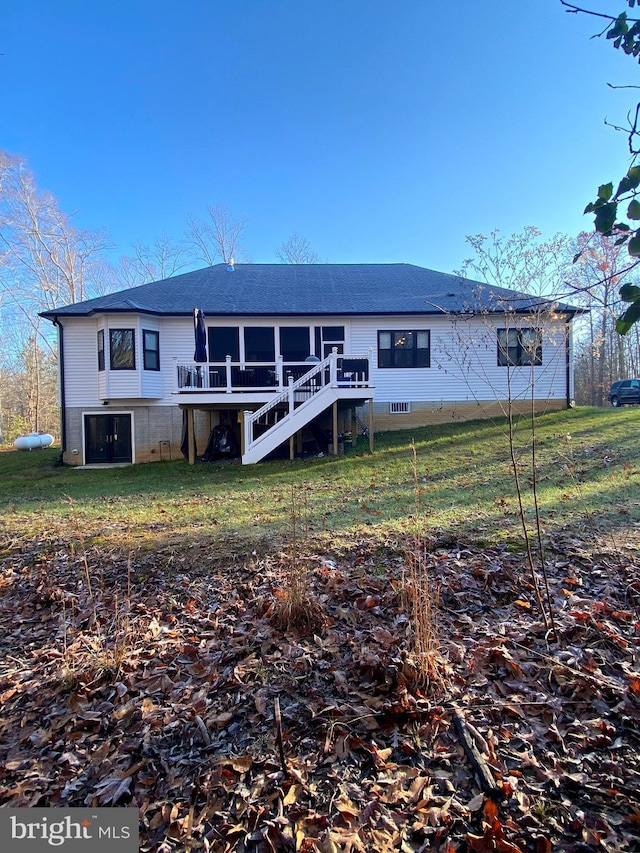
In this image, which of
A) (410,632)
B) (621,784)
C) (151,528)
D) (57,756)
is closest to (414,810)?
(621,784)

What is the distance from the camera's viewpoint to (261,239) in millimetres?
32406

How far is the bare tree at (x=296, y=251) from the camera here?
32625mm

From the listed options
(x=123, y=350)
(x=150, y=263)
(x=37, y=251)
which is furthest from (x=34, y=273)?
(x=123, y=350)

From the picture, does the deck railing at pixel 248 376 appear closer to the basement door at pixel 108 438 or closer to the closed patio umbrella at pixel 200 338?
the closed patio umbrella at pixel 200 338

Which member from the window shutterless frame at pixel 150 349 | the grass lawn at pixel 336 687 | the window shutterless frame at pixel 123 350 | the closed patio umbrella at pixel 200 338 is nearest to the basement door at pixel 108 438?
the window shutterless frame at pixel 123 350

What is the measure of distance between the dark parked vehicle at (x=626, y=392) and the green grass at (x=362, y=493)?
7497 mm

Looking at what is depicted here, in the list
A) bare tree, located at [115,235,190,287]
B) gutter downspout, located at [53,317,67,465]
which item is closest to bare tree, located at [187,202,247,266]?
bare tree, located at [115,235,190,287]

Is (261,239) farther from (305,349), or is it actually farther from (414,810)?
(414,810)

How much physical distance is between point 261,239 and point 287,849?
34414 millimetres

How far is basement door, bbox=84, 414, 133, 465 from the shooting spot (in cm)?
1557

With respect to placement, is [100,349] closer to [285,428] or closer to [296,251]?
[285,428]

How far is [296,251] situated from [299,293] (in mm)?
17406

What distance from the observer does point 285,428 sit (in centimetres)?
1238

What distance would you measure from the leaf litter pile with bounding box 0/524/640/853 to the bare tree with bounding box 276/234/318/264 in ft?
104
